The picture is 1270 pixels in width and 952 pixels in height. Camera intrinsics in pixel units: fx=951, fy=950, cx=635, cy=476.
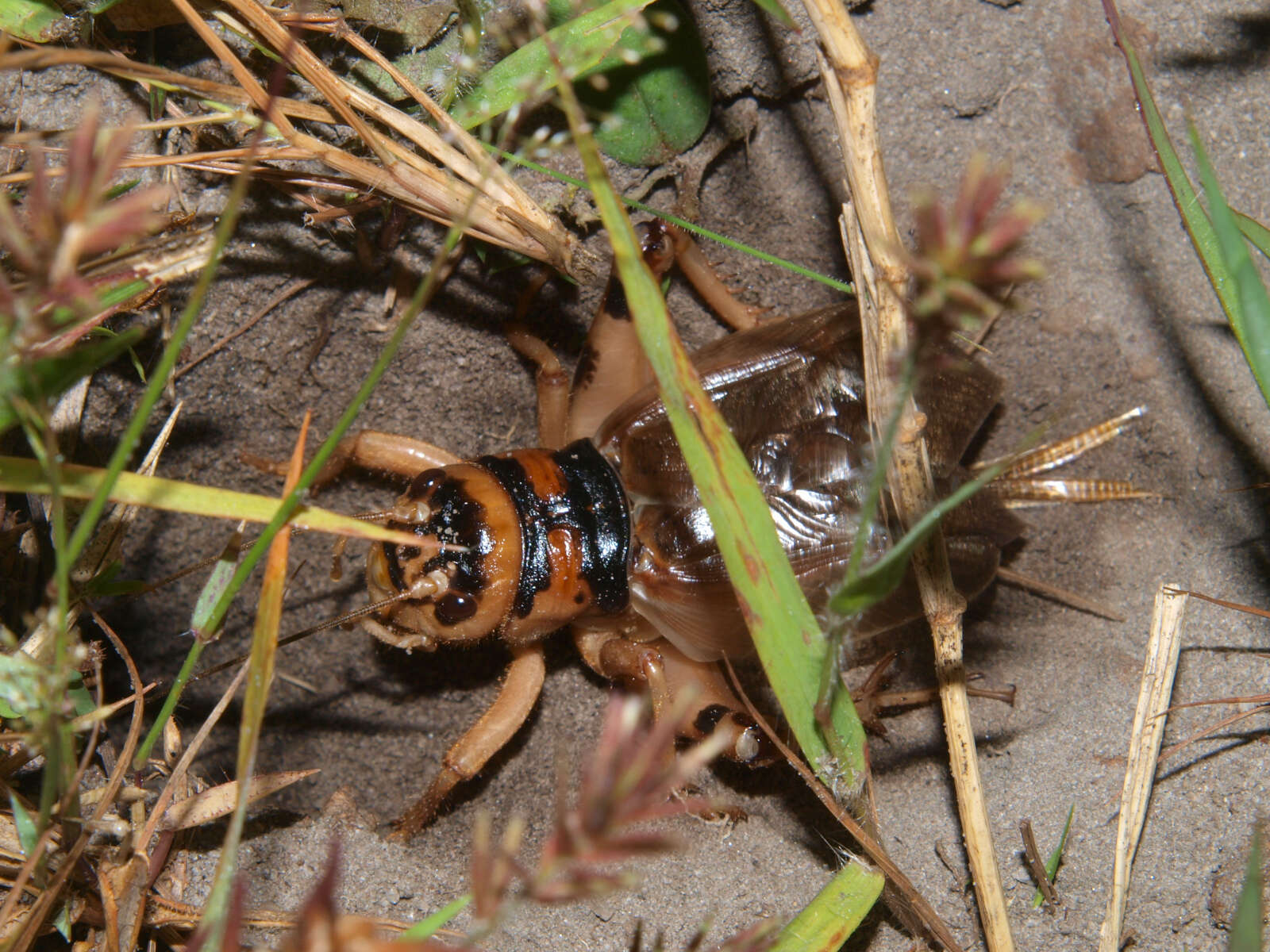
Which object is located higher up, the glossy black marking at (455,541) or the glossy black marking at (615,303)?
the glossy black marking at (615,303)

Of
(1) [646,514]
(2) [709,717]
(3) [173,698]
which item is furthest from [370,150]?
(2) [709,717]

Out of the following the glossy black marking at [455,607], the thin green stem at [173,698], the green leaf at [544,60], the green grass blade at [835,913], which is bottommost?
the green grass blade at [835,913]

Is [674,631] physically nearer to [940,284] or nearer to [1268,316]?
[1268,316]

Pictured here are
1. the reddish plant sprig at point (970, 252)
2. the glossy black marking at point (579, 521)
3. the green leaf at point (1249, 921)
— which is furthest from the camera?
the glossy black marking at point (579, 521)

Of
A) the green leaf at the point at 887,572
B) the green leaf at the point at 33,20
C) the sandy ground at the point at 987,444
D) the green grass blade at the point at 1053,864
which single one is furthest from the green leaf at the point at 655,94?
the green grass blade at the point at 1053,864

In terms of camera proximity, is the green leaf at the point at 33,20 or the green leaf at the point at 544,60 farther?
A: the green leaf at the point at 544,60

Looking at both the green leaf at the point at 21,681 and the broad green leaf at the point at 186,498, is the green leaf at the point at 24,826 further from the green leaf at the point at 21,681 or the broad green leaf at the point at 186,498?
the broad green leaf at the point at 186,498

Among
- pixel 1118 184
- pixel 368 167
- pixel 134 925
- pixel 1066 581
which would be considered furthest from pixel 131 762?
pixel 1118 184

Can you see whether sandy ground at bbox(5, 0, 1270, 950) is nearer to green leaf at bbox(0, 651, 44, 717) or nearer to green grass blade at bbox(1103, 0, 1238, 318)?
green grass blade at bbox(1103, 0, 1238, 318)

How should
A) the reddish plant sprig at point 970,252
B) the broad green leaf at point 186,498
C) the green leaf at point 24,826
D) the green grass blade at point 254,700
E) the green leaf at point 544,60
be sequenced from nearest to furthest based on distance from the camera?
the reddish plant sprig at point 970,252 → the green grass blade at point 254,700 → the broad green leaf at point 186,498 → the green leaf at point 24,826 → the green leaf at point 544,60
